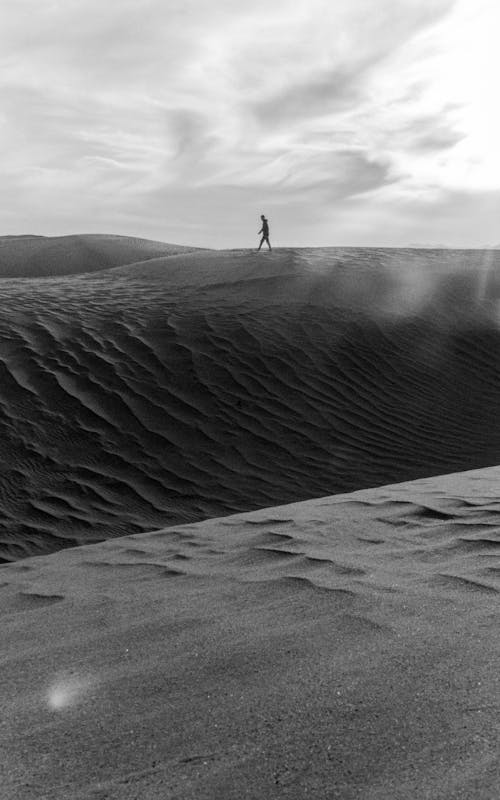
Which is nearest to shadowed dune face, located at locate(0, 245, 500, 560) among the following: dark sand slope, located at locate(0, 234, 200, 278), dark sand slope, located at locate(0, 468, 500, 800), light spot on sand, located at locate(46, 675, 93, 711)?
dark sand slope, located at locate(0, 468, 500, 800)

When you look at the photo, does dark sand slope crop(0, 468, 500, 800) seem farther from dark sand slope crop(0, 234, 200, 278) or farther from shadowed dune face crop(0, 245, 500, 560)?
dark sand slope crop(0, 234, 200, 278)

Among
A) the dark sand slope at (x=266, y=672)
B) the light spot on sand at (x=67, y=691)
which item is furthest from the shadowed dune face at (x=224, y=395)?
the light spot on sand at (x=67, y=691)

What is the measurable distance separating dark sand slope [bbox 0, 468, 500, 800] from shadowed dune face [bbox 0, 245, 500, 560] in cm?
253

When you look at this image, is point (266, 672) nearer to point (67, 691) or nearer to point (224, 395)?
point (67, 691)

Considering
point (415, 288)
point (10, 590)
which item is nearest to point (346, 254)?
point (415, 288)

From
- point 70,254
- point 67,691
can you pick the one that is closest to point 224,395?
point 67,691

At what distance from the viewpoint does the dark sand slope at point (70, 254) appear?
32062mm

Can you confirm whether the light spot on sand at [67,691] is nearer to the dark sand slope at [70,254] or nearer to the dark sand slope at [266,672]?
the dark sand slope at [266,672]

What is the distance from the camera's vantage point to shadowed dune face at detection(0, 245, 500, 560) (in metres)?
6.96

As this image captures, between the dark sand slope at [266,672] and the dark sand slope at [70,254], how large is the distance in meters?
28.5

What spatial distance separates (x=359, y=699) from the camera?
7.27 ft

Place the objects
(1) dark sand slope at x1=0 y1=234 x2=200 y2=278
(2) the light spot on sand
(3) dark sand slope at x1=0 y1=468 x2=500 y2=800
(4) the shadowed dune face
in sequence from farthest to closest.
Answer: (1) dark sand slope at x1=0 y1=234 x2=200 y2=278, (4) the shadowed dune face, (2) the light spot on sand, (3) dark sand slope at x1=0 y1=468 x2=500 y2=800

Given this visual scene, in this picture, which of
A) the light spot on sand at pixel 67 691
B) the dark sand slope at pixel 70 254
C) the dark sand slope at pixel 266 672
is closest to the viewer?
the dark sand slope at pixel 266 672

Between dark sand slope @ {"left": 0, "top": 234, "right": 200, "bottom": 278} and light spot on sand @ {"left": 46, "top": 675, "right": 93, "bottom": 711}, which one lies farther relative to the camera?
dark sand slope @ {"left": 0, "top": 234, "right": 200, "bottom": 278}
